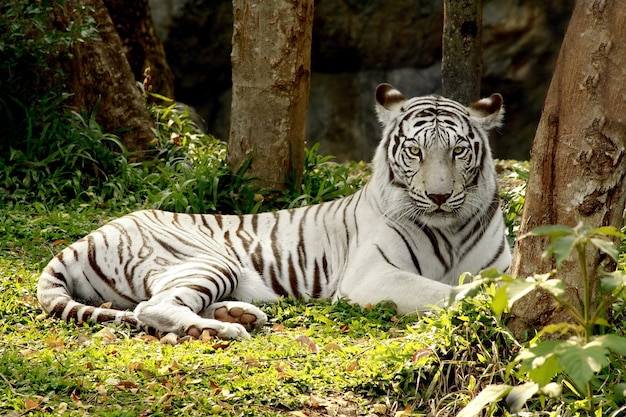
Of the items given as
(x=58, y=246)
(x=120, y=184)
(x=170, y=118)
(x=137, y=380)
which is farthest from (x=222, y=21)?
(x=137, y=380)

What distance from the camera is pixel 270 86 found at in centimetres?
708

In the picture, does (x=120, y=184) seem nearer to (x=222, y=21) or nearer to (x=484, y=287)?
(x=484, y=287)

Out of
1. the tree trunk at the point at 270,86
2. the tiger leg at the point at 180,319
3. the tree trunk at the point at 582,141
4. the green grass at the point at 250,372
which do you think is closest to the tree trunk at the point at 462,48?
the tree trunk at the point at 270,86

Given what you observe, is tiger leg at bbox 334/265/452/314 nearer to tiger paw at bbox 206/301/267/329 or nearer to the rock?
tiger paw at bbox 206/301/267/329

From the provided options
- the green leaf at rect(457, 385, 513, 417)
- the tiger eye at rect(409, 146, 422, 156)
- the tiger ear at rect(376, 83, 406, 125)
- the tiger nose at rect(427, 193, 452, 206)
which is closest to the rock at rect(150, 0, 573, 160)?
the tiger ear at rect(376, 83, 406, 125)

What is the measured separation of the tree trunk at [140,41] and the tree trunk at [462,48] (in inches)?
136

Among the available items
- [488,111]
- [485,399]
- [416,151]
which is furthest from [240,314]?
[485,399]

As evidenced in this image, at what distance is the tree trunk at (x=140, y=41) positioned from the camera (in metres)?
9.30

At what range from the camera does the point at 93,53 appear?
8.06 metres

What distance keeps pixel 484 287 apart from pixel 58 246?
335cm

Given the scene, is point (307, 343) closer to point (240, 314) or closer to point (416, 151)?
point (240, 314)

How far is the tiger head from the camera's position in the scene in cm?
536

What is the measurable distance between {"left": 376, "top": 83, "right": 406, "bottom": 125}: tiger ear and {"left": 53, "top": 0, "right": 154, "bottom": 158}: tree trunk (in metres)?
2.92

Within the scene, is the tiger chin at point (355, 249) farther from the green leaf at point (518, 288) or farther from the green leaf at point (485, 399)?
the green leaf at point (518, 288)
